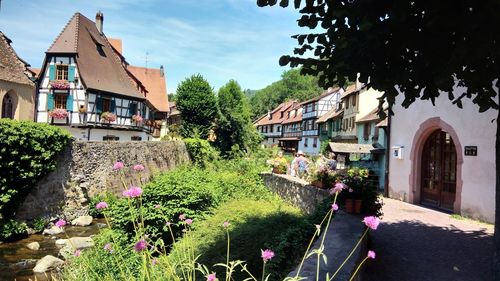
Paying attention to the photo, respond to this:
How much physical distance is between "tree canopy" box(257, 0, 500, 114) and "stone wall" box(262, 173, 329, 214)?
5.15 m

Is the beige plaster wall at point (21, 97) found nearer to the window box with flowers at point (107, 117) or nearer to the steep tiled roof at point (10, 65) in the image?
the steep tiled roof at point (10, 65)

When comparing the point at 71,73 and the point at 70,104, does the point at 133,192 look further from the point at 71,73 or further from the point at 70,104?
the point at 71,73

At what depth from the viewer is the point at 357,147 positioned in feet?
79.5

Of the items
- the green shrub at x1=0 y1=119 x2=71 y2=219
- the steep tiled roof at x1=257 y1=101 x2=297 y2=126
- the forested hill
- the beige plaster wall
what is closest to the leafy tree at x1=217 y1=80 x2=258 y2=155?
the beige plaster wall

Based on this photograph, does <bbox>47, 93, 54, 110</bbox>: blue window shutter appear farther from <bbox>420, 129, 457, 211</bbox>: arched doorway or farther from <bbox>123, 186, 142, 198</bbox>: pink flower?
<bbox>123, 186, 142, 198</bbox>: pink flower

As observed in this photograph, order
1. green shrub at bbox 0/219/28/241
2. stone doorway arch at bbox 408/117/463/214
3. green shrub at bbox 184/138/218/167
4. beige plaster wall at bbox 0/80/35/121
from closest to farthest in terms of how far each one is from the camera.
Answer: stone doorway arch at bbox 408/117/463/214, green shrub at bbox 0/219/28/241, beige plaster wall at bbox 0/80/35/121, green shrub at bbox 184/138/218/167

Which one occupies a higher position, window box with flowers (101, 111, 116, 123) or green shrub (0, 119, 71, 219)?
window box with flowers (101, 111, 116, 123)

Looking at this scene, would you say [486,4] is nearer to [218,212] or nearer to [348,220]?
[348,220]

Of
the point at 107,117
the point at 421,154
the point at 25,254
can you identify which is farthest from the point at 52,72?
the point at 421,154

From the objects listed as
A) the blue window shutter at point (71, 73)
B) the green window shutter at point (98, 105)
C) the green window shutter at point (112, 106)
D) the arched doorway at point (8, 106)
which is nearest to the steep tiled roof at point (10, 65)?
the arched doorway at point (8, 106)

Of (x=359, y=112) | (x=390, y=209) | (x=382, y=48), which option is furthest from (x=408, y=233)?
(x=359, y=112)

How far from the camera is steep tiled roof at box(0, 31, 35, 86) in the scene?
22516mm

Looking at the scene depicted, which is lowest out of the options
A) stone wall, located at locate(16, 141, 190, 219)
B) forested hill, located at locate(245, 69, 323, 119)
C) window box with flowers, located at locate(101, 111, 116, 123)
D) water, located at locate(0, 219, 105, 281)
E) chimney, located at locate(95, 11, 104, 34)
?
water, located at locate(0, 219, 105, 281)

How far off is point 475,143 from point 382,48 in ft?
24.7
